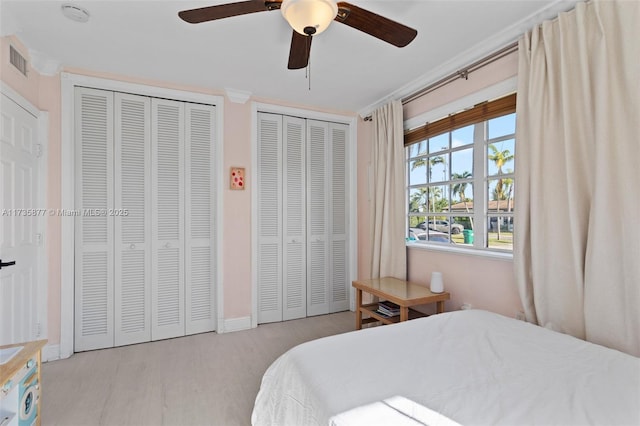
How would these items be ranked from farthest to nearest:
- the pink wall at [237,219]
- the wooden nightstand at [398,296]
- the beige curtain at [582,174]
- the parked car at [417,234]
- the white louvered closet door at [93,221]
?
the pink wall at [237,219], the parked car at [417,234], the white louvered closet door at [93,221], the wooden nightstand at [398,296], the beige curtain at [582,174]

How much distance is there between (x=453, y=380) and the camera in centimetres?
124

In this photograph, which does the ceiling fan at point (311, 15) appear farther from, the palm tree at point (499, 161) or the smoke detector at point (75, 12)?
the palm tree at point (499, 161)

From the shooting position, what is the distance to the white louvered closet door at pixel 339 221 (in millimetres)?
3977

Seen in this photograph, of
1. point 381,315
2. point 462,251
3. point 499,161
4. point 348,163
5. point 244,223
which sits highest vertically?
point 348,163

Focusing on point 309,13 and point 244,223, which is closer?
point 309,13

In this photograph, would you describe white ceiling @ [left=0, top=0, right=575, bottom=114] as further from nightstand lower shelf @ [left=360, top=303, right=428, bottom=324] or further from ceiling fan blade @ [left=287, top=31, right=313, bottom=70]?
nightstand lower shelf @ [left=360, top=303, right=428, bottom=324]

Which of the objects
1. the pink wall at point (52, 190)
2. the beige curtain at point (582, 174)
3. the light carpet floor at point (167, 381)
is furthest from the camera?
the pink wall at point (52, 190)

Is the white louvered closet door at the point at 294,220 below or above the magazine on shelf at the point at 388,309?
above

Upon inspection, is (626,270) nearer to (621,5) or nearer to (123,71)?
(621,5)

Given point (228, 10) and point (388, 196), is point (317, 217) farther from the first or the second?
point (228, 10)

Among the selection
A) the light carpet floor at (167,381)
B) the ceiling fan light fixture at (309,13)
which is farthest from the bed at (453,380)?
the ceiling fan light fixture at (309,13)

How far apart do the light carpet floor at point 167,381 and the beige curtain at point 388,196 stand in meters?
1.00

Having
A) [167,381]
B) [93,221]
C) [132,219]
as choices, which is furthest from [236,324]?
[93,221]

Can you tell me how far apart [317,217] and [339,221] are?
0.31 metres
